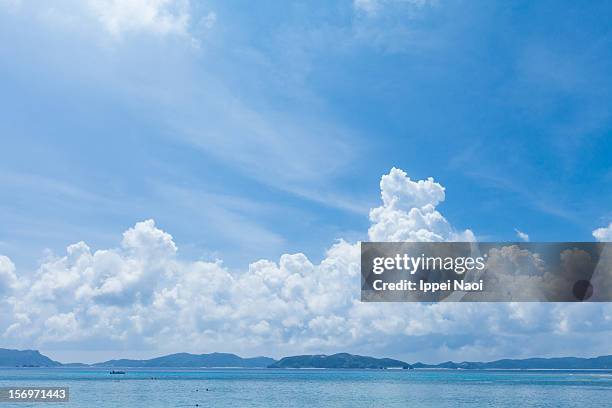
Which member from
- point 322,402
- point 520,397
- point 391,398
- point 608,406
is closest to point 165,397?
point 322,402

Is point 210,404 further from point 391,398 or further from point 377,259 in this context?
point 377,259

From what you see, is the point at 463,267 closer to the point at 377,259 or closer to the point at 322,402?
the point at 377,259

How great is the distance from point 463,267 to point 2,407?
78843 millimetres

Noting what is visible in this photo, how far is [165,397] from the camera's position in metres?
136

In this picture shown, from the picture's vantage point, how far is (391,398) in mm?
126312

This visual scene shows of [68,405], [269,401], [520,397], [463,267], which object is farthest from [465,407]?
[68,405]

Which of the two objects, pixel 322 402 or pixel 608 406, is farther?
pixel 322 402

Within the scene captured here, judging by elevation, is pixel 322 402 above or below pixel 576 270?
below

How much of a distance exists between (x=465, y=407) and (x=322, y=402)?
28428mm

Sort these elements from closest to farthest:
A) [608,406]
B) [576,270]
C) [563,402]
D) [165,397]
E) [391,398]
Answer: [576,270], [608,406], [563,402], [391,398], [165,397]

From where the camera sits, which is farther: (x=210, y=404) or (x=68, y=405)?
(x=210, y=404)

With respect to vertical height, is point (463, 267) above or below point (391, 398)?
above

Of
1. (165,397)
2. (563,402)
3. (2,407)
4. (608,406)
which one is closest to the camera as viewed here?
(2,407)

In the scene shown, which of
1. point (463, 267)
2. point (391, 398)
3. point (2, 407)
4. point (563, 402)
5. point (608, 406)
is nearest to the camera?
point (463, 267)
